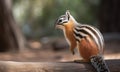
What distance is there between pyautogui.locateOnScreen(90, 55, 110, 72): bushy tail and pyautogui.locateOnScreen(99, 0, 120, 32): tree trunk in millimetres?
8378

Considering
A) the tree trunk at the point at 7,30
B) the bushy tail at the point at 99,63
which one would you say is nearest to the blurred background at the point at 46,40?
the tree trunk at the point at 7,30

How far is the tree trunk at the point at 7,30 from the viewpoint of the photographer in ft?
40.3

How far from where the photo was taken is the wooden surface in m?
5.06

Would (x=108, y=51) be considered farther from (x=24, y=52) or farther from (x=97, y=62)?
(x=97, y=62)

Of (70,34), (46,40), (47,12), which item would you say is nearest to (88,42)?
(70,34)

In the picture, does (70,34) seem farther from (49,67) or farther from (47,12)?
(47,12)

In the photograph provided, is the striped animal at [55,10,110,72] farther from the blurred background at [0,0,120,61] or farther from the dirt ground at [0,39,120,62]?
the dirt ground at [0,39,120,62]

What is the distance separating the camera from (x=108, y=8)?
13609 millimetres

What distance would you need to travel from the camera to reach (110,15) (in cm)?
1364

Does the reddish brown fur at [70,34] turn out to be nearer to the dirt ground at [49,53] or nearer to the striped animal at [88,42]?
the striped animal at [88,42]

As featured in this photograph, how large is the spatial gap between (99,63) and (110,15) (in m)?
8.66

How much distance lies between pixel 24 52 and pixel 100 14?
3279mm

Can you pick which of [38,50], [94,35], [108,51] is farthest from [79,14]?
[94,35]

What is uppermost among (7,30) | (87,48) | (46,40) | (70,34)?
(70,34)
